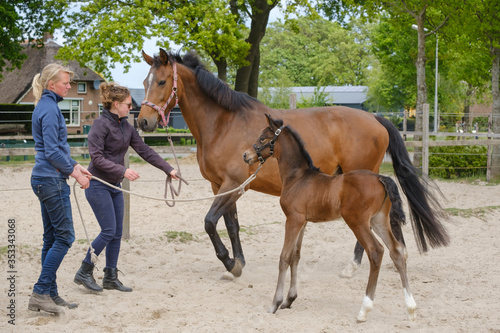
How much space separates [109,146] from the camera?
5051 mm

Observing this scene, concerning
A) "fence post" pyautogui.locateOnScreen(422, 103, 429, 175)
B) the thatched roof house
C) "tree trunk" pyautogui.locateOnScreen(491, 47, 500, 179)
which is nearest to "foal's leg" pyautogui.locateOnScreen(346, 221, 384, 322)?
"fence post" pyautogui.locateOnScreen(422, 103, 429, 175)

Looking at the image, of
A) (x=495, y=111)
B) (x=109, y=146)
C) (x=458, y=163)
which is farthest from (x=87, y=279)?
(x=495, y=111)

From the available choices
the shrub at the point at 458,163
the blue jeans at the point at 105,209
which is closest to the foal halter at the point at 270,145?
the blue jeans at the point at 105,209

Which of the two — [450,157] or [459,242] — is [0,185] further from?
[450,157]

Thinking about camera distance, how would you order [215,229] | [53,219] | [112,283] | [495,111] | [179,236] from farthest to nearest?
[495,111] < [179,236] < [215,229] < [112,283] < [53,219]

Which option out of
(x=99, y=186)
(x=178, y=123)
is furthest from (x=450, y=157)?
(x=178, y=123)

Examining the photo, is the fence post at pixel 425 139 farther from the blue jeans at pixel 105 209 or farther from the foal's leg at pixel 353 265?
the blue jeans at pixel 105 209

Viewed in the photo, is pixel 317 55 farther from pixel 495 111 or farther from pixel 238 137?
pixel 238 137

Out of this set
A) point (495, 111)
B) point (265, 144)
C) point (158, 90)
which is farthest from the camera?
point (495, 111)

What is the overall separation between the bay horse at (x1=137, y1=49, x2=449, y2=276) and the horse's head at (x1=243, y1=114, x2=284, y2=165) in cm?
101

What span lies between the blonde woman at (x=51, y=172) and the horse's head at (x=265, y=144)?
4.52 feet

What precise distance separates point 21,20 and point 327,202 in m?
19.2

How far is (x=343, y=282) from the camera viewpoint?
5.66m

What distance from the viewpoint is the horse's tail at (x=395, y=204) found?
4.36 metres
